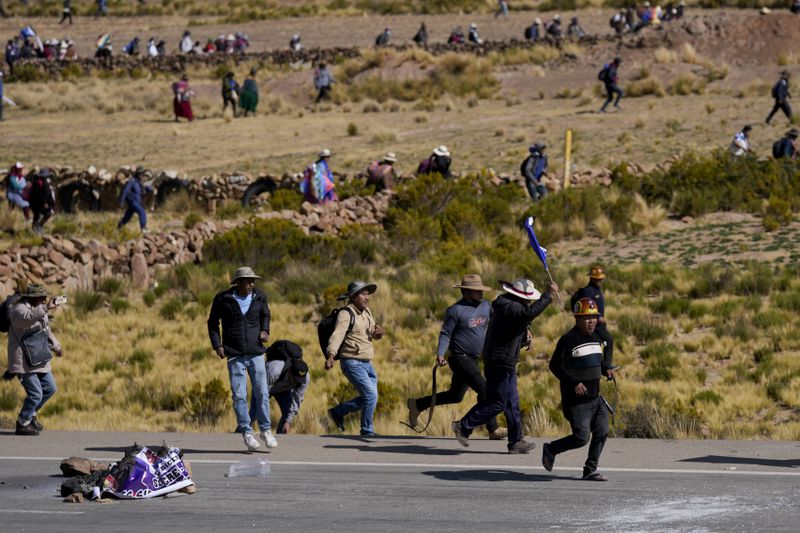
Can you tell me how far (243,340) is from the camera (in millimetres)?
13375

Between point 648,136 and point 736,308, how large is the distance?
63.8 ft

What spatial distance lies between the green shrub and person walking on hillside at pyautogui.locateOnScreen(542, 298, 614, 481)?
656cm

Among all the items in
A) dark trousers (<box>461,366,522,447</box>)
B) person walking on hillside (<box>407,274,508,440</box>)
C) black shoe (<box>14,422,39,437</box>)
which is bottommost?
black shoe (<box>14,422,39,437</box>)

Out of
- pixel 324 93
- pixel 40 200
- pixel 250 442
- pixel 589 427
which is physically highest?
pixel 589 427

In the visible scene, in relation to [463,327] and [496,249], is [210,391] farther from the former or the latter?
[496,249]

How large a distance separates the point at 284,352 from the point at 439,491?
443 centimetres

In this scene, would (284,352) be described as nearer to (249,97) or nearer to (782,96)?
(782,96)

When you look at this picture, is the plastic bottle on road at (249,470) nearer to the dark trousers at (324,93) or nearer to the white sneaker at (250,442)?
the white sneaker at (250,442)

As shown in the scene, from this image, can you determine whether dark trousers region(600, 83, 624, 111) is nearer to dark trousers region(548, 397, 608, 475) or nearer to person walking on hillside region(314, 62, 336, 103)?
person walking on hillside region(314, 62, 336, 103)

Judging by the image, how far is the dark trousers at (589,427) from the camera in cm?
1145

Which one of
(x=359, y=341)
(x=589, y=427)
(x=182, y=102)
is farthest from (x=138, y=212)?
(x=182, y=102)

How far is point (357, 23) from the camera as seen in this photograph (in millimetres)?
78750

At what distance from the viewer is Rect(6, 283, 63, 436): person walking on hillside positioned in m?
14.8

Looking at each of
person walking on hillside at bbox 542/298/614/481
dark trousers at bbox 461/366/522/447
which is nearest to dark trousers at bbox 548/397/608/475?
person walking on hillside at bbox 542/298/614/481
